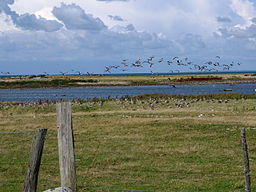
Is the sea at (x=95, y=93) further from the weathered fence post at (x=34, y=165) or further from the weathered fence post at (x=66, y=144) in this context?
the weathered fence post at (x=34, y=165)

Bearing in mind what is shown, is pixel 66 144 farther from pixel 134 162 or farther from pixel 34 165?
pixel 134 162

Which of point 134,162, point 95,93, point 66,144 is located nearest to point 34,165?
point 66,144

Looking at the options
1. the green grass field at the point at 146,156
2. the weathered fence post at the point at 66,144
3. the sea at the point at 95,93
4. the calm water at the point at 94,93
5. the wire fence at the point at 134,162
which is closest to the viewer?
the weathered fence post at the point at 66,144

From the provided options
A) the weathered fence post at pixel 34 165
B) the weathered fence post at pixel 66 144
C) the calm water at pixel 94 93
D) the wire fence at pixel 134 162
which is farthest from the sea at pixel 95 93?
the weathered fence post at pixel 34 165

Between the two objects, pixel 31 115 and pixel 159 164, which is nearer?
pixel 159 164

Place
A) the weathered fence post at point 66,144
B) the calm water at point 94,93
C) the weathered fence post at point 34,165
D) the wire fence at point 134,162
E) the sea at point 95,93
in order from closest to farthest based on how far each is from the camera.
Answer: the weathered fence post at point 34,165 → the weathered fence post at point 66,144 → the wire fence at point 134,162 → the sea at point 95,93 → the calm water at point 94,93

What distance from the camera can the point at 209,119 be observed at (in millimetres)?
30609

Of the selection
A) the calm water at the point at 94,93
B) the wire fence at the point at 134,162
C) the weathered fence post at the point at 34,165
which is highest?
the weathered fence post at the point at 34,165

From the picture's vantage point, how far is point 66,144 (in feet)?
30.6

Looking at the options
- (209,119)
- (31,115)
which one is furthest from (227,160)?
(31,115)

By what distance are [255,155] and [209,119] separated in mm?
12766

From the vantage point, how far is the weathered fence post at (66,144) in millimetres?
9250

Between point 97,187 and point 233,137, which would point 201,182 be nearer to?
point 97,187

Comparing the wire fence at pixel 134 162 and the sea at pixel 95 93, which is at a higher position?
the wire fence at pixel 134 162
